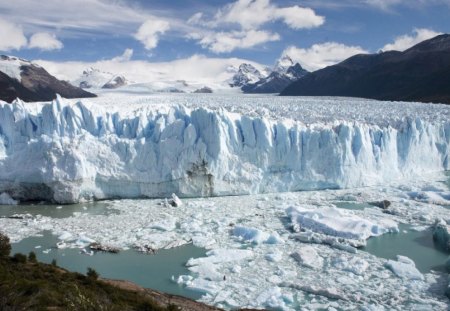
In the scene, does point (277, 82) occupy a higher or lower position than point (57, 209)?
higher

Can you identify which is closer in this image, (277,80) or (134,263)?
(134,263)

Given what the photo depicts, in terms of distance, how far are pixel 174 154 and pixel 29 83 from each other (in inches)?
2022

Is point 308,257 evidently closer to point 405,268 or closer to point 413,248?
point 405,268

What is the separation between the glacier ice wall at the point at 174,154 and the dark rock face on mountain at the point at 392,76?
87.5 feet

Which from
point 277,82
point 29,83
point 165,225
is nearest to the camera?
point 165,225

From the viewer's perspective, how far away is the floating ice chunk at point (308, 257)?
891cm

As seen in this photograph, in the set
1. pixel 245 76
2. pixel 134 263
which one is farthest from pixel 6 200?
pixel 245 76

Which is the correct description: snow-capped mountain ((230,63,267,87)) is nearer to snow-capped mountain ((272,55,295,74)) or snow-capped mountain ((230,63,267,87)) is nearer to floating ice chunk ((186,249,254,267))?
snow-capped mountain ((272,55,295,74))

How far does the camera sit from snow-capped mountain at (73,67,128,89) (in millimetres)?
106812

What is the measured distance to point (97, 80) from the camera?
119 m

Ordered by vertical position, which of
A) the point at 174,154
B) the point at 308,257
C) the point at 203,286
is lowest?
the point at 203,286

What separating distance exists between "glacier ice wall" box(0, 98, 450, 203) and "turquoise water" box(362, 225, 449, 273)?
4821mm

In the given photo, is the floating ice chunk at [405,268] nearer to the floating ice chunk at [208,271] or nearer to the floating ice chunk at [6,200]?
the floating ice chunk at [208,271]

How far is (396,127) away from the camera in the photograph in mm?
18266
